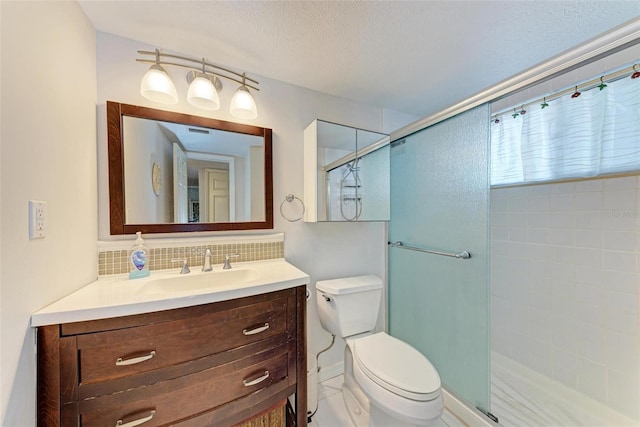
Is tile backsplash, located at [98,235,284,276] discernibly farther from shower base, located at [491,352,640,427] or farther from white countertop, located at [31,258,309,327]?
shower base, located at [491,352,640,427]

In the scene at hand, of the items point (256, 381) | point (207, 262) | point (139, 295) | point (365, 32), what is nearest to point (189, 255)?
point (207, 262)

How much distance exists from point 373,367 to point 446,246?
0.84 meters

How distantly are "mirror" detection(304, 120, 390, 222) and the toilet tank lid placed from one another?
436mm

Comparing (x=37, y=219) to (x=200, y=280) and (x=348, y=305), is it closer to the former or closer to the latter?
(x=200, y=280)

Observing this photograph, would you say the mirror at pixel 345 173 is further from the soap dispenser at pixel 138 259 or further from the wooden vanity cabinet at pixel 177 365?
the soap dispenser at pixel 138 259

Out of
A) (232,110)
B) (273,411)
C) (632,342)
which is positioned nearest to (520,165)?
(632,342)

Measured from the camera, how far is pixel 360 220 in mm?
1669

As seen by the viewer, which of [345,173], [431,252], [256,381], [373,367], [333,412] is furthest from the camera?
[345,173]

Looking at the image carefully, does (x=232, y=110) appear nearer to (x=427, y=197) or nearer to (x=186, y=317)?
(x=186, y=317)

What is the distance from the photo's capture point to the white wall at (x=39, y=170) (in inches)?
23.7

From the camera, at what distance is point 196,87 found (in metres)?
1.19

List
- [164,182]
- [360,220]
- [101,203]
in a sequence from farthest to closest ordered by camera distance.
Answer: [360,220] < [164,182] < [101,203]

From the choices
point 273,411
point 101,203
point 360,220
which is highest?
point 101,203

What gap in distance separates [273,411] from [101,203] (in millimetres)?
1303
